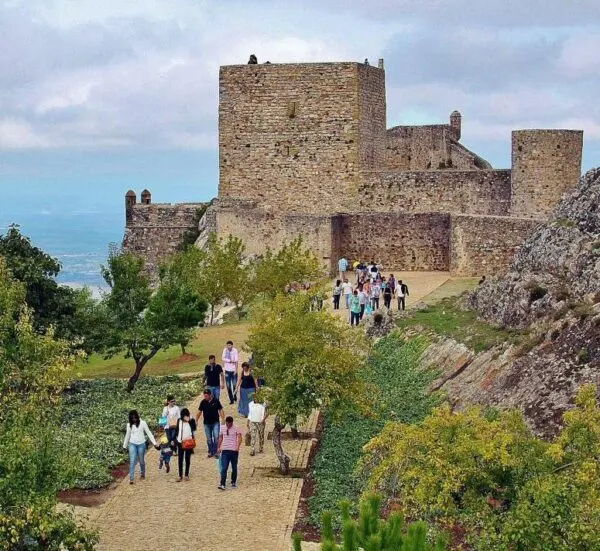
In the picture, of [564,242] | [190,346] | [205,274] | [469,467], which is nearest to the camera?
[469,467]

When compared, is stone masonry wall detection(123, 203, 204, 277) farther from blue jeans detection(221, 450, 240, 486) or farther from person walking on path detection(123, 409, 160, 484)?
blue jeans detection(221, 450, 240, 486)

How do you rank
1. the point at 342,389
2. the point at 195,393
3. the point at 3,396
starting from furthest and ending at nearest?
the point at 195,393, the point at 342,389, the point at 3,396

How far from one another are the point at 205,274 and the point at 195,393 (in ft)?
33.1

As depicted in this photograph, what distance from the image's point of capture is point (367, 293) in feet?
109

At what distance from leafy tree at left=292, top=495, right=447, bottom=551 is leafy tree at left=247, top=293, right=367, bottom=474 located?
805cm

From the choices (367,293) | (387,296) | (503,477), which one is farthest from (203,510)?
(387,296)

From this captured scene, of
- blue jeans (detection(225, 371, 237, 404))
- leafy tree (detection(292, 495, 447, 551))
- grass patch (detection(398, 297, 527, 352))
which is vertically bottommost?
leafy tree (detection(292, 495, 447, 551))

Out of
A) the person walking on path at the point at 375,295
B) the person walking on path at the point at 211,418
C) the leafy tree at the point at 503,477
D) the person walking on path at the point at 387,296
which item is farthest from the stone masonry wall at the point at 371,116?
the leafy tree at the point at 503,477

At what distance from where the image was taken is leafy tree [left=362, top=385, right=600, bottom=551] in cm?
1161

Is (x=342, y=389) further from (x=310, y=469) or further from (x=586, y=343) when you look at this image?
(x=586, y=343)

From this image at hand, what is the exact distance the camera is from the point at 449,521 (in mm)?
12438

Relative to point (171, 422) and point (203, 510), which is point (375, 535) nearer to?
point (203, 510)

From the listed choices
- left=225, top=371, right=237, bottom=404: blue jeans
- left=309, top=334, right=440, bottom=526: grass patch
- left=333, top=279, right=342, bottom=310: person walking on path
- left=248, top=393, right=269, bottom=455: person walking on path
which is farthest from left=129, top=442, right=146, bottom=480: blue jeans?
left=333, top=279, right=342, bottom=310: person walking on path

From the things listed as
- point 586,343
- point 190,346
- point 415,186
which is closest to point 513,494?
point 586,343
